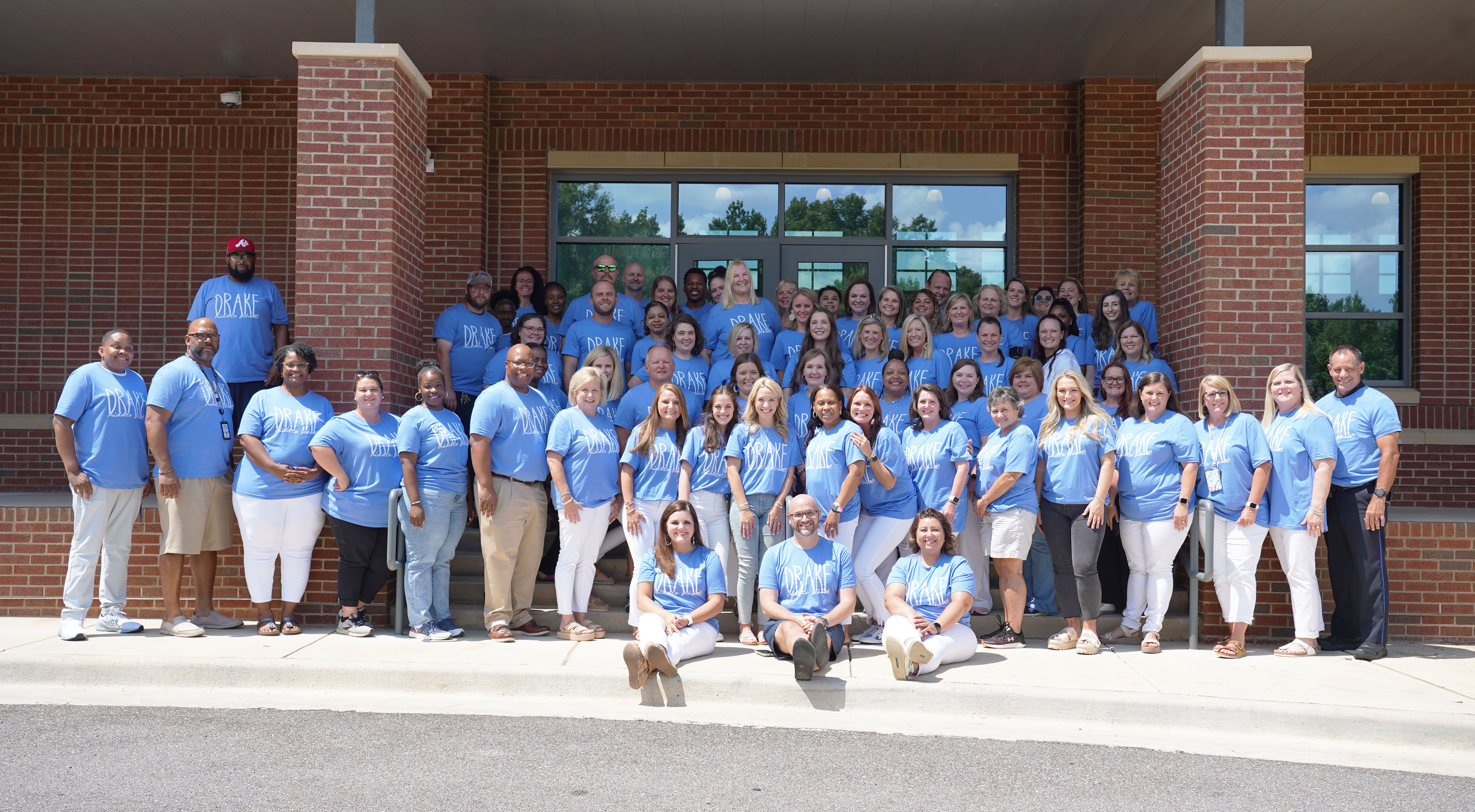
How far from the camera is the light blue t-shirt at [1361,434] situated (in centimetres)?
615

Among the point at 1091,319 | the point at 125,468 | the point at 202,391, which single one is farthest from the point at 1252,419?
the point at 125,468

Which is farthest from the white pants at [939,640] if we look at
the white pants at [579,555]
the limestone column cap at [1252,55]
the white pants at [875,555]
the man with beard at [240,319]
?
the man with beard at [240,319]

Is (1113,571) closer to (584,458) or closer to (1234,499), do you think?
(1234,499)

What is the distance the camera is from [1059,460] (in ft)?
20.9

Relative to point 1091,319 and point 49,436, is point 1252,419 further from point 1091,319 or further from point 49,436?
point 49,436

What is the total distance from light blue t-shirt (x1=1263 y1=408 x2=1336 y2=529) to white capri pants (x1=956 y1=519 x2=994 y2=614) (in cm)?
165

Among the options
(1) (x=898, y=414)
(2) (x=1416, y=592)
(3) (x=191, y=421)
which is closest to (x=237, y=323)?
(3) (x=191, y=421)

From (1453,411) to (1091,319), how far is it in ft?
14.5

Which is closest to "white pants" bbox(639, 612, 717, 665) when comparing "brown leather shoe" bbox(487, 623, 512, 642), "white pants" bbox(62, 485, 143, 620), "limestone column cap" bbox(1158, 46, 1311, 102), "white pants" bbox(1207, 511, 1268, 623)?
"brown leather shoe" bbox(487, 623, 512, 642)

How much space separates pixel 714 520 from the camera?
644 centimetres

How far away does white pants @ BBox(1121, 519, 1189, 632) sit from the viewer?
625cm

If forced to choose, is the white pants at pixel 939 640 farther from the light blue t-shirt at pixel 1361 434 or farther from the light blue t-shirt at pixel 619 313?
the light blue t-shirt at pixel 619 313

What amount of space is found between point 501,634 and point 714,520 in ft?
4.76

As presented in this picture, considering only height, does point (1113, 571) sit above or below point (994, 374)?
below
